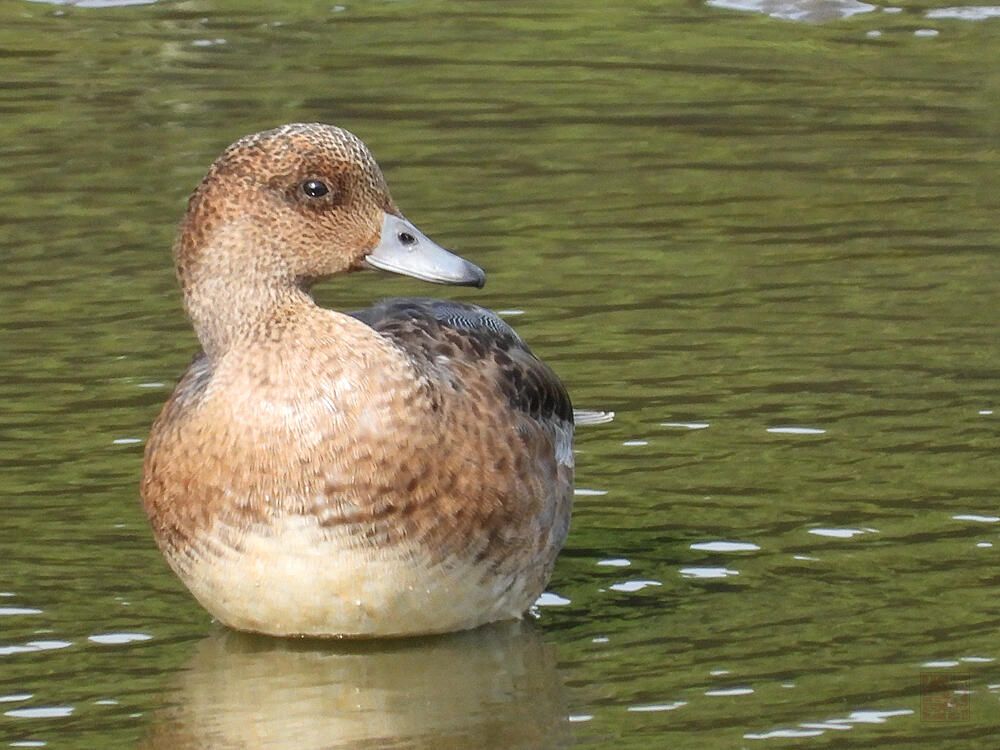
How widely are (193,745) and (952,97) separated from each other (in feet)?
25.7

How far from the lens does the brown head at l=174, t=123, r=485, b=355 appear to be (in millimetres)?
6488

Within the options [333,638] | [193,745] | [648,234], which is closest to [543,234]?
[648,234]

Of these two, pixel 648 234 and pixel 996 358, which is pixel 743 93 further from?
pixel 996 358

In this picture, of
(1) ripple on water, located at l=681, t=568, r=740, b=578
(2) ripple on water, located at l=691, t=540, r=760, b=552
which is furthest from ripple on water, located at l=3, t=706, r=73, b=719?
(2) ripple on water, located at l=691, t=540, r=760, b=552

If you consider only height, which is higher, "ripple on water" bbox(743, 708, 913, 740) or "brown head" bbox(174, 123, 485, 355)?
"brown head" bbox(174, 123, 485, 355)

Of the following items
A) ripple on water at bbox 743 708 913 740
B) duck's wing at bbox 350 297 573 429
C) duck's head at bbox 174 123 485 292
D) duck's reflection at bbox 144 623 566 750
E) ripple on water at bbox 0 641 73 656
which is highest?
duck's head at bbox 174 123 485 292

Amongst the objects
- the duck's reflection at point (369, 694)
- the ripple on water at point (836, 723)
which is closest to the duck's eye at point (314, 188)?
the duck's reflection at point (369, 694)

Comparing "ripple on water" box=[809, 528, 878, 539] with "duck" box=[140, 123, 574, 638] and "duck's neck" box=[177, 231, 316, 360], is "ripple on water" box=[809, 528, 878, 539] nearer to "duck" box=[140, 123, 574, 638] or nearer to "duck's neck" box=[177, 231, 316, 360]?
"duck" box=[140, 123, 574, 638]

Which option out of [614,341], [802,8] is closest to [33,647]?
Answer: [614,341]

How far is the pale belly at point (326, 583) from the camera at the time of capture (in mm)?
6270

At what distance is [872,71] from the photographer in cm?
1370

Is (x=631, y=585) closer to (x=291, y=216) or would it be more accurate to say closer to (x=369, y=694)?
(x=369, y=694)

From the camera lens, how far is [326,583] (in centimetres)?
632

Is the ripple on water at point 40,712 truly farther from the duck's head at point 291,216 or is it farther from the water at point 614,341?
the duck's head at point 291,216
